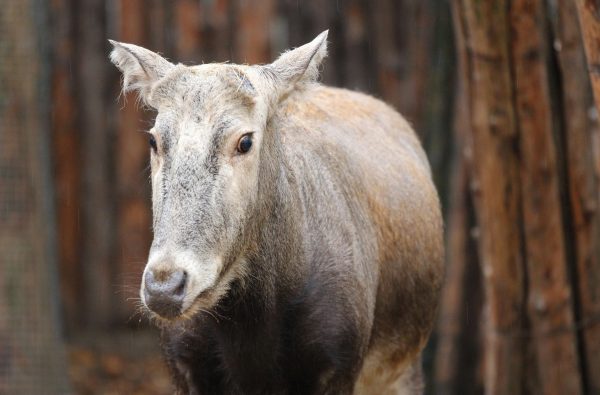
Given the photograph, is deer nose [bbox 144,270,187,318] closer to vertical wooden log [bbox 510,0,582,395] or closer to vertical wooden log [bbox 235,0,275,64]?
vertical wooden log [bbox 510,0,582,395]

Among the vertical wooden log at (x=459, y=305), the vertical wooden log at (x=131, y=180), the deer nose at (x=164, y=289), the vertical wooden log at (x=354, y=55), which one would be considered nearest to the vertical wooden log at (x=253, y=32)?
the vertical wooden log at (x=354, y=55)

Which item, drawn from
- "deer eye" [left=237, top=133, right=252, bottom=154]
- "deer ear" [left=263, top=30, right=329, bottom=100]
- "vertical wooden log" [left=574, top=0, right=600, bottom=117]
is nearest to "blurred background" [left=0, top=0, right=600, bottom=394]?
"vertical wooden log" [left=574, top=0, right=600, bottom=117]

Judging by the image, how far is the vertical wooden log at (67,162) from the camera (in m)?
15.7

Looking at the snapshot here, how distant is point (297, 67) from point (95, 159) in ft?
29.0

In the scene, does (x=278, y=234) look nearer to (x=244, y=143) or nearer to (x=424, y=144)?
(x=244, y=143)

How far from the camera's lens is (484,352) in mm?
13047

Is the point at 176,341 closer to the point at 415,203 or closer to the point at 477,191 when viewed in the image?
the point at 415,203

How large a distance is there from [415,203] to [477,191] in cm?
119

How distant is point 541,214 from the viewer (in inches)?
410

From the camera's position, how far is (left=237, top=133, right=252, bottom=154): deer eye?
670 cm

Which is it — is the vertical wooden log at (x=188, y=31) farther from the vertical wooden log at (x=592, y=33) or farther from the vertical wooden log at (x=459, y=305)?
the vertical wooden log at (x=592, y=33)

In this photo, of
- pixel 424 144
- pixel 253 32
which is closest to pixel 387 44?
pixel 253 32

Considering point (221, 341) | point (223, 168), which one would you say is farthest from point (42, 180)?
point (223, 168)

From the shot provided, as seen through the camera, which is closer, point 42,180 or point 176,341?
point 176,341
